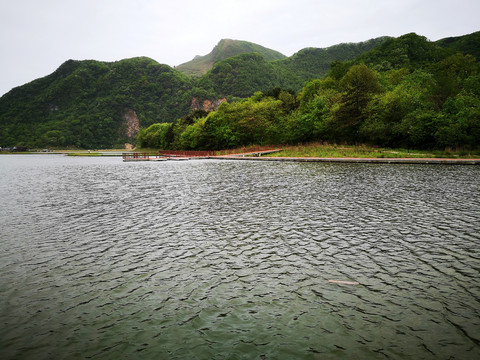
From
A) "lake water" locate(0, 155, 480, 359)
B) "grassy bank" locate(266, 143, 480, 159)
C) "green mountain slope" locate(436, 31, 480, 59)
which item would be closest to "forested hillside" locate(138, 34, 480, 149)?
"grassy bank" locate(266, 143, 480, 159)

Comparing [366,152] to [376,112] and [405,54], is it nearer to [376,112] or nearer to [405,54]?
[376,112]

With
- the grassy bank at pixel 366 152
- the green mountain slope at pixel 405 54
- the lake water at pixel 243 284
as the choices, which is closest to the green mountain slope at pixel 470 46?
the green mountain slope at pixel 405 54

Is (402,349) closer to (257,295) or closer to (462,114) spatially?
(257,295)

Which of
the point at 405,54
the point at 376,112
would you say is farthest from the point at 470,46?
the point at 376,112

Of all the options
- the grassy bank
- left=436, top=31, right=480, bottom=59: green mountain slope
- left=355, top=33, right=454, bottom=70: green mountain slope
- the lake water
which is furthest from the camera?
left=436, top=31, right=480, bottom=59: green mountain slope

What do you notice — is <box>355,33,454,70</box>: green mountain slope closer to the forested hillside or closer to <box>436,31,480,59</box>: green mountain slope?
the forested hillside

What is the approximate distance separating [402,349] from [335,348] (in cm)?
114

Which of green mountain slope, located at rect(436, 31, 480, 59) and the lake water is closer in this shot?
the lake water

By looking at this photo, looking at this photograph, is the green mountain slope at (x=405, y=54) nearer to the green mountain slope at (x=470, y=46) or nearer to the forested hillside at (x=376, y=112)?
the forested hillside at (x=376, y=112)

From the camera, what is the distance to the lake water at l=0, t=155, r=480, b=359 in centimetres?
500

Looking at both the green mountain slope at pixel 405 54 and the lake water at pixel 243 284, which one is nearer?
the lake water at pixel 243 284

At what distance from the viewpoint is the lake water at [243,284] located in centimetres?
500

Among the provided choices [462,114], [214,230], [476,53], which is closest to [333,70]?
[462,114]

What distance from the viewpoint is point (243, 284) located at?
725 centimetres
